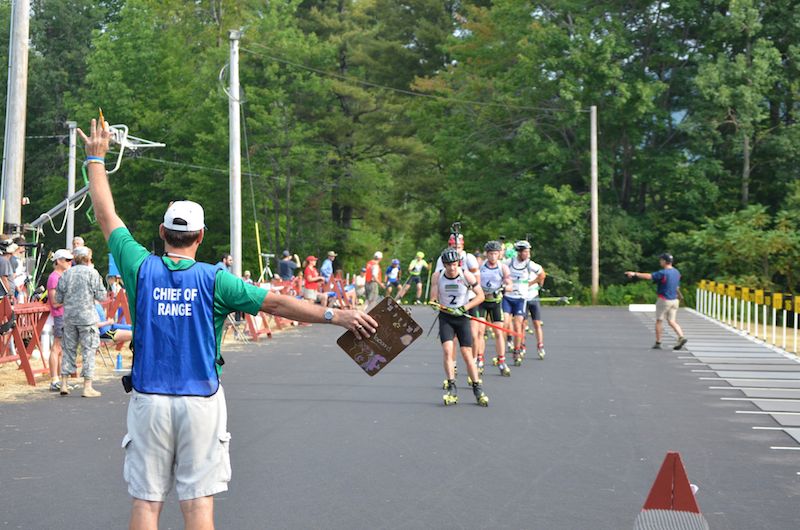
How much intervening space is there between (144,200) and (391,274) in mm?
25578

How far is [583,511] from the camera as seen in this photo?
7395 mm

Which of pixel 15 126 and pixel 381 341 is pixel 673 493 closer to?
pixel 381 341

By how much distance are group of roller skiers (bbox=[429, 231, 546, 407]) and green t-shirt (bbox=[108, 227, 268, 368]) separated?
7.87 m

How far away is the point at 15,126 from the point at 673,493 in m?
14.2

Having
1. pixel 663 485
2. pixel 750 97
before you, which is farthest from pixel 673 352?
pixel 750 97

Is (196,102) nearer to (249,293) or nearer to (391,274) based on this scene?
(391,274)

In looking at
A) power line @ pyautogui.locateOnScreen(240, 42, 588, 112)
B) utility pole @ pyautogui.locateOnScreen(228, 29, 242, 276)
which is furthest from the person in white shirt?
power line @ pyautogui.locateOnScreen(240, 42, 588, 112)

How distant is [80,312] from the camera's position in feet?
43.9

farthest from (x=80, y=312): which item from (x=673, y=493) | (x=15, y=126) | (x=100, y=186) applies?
(x=673, y=493)

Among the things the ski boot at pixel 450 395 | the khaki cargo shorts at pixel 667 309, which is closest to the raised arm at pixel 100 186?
the ski boot at pixel 450 395

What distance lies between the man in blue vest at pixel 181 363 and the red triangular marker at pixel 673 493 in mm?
1563

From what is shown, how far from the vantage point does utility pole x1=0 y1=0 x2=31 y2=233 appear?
56.2ft

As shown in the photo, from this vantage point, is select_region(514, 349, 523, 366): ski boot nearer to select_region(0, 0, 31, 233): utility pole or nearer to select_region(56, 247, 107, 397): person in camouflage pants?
select_region(56, 247, 107, 397): person in camouflage pants

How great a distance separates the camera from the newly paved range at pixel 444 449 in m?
7.38
